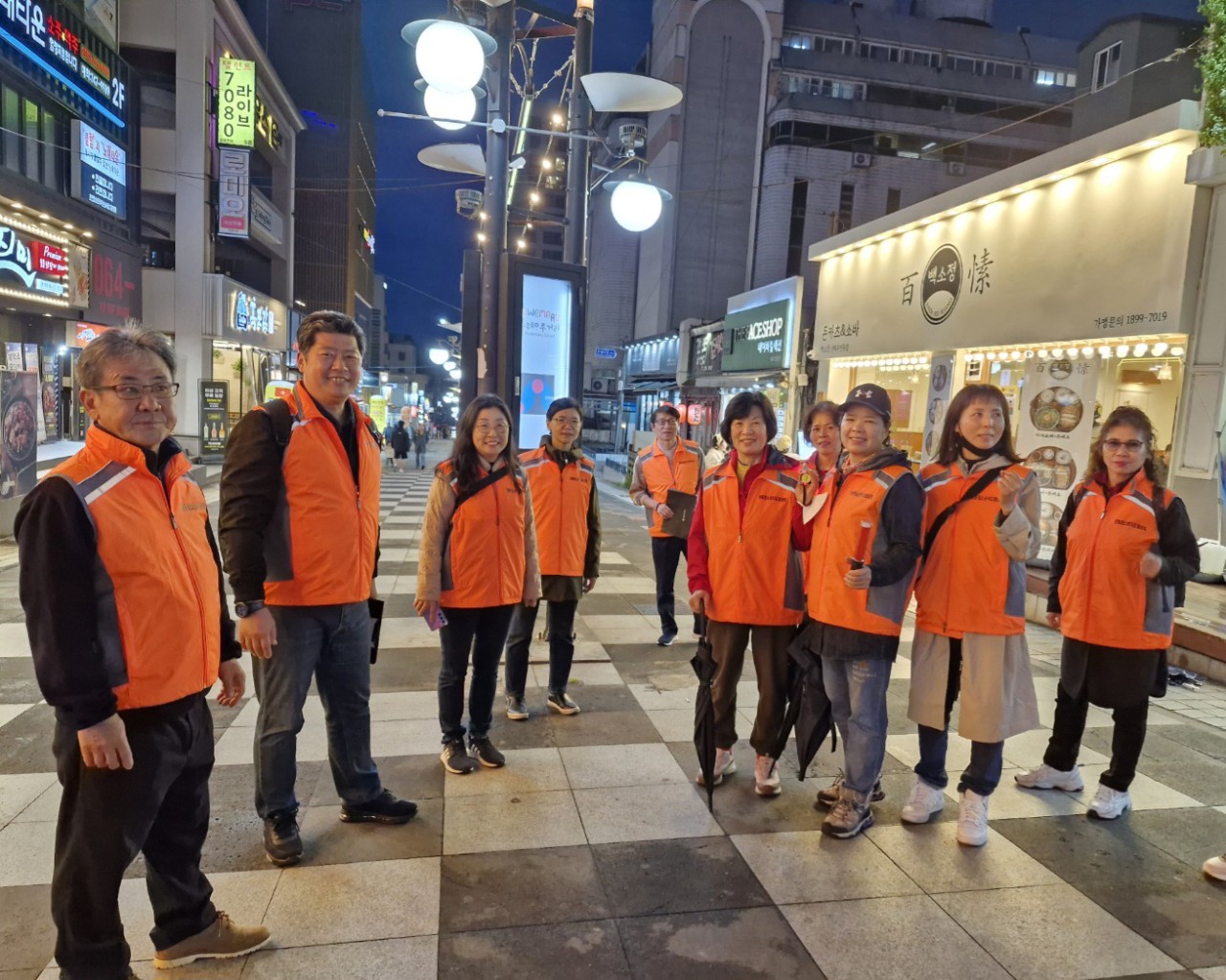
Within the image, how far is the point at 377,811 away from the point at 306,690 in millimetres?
741

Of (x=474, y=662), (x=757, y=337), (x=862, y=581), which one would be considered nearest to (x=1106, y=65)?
(x=757, y=337)

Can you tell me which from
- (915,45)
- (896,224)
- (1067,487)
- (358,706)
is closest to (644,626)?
(358,706)

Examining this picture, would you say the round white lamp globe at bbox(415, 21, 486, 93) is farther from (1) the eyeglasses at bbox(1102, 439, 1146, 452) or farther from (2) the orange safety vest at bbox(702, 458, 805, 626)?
(1) the eyeglasses at bbox(1102, 439, 1146, 452)

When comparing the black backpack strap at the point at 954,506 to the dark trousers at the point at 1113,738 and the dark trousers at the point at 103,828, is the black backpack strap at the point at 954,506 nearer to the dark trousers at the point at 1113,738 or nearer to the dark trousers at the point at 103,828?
the dark trousers at the point at 1113,738

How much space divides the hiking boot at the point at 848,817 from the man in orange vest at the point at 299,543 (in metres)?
2.24

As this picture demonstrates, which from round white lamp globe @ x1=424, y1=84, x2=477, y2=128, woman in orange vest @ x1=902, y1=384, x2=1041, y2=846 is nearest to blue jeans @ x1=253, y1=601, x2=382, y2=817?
woman in orange vest @ x1=902, y1=384, x2=1041, y2=846

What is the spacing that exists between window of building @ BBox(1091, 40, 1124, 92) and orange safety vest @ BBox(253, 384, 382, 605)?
22.6 metres

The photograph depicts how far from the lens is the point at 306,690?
3.02m

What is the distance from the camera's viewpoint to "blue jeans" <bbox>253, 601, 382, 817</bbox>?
3.01m

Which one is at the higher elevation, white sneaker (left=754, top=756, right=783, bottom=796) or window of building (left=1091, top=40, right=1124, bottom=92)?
window of building (left=1091, top=40, right=1124, bottom=92)

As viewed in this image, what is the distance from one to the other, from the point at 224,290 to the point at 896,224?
18.5m

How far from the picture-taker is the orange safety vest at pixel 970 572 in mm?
3254

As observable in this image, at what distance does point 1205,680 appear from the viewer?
19.8 feet

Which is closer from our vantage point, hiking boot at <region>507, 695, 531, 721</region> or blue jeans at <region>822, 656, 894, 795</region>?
blue jeans at <region>822, 656, 894, 795</region>
